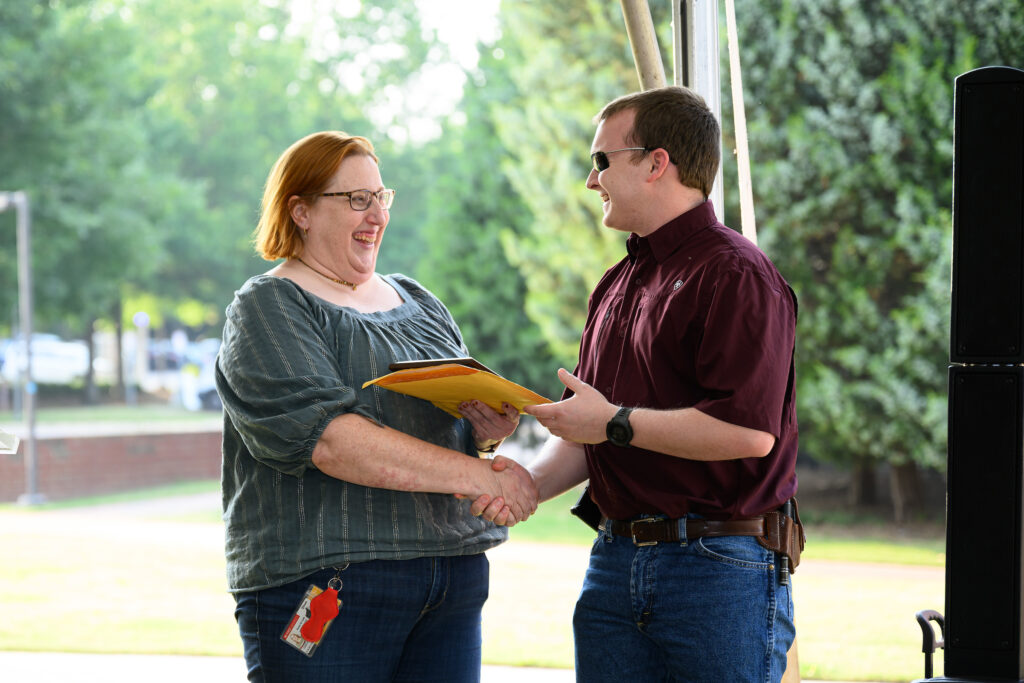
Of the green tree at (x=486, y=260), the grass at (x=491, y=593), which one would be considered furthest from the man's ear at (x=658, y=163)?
the green tree at (x=486, y=260)

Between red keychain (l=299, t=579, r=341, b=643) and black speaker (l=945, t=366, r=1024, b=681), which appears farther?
black speaker (l=945, t=366, r=1024, b=681)

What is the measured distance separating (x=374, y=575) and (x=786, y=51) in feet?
32.2

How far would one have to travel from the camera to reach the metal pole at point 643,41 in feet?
10.1

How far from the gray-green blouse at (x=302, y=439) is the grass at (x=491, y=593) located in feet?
11.7

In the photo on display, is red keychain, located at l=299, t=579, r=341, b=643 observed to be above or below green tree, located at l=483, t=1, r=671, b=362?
below

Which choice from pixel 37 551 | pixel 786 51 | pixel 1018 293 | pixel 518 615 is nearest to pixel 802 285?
pixel 786 51

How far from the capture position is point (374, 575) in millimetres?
2057

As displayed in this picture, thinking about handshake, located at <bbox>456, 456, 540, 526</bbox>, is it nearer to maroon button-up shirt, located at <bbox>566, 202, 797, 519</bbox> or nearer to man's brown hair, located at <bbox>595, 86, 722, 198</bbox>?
maroon button-up shirt, located at <bbox>566, 202, 797, 519</bbox>

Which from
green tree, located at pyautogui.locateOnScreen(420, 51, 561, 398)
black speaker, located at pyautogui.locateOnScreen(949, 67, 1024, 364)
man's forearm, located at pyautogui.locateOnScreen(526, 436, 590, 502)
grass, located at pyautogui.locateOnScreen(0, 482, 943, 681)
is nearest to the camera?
man's forearm, located at pyautogui.locateOnScreen(526, 436, 590, 502)

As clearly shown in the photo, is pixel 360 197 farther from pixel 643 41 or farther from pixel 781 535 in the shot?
pixel 643 41

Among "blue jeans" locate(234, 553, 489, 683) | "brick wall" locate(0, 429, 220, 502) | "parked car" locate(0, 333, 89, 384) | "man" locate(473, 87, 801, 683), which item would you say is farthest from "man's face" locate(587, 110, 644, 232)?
"parked car" locate(0, 333, 89, 384)

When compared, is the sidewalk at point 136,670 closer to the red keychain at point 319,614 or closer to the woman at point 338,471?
the woman at point 338,471

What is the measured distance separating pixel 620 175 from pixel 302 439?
2.49 ft

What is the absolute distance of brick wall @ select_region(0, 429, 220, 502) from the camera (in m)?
14.1
